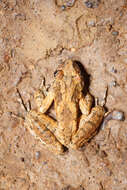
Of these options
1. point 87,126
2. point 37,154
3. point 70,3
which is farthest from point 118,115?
point 70,3

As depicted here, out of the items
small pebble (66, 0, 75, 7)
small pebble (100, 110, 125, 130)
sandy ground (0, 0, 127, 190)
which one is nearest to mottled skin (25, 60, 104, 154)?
small pebble (100, 110, 125, 130)

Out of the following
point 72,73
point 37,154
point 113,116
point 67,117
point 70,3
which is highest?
point 70,3

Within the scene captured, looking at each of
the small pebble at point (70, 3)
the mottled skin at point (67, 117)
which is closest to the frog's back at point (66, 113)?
the mottled skin at point (67, 117)

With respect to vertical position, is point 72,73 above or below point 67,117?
above

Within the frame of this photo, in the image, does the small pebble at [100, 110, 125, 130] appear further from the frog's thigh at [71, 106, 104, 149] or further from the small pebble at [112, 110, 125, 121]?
the frog's thigh at [71, 106, 104, 149]

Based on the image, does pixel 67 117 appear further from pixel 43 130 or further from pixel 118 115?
pixel 118 115

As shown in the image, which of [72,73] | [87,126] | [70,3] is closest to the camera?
[87,126]

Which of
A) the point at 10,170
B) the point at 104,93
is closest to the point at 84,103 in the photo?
the point at 104,93
